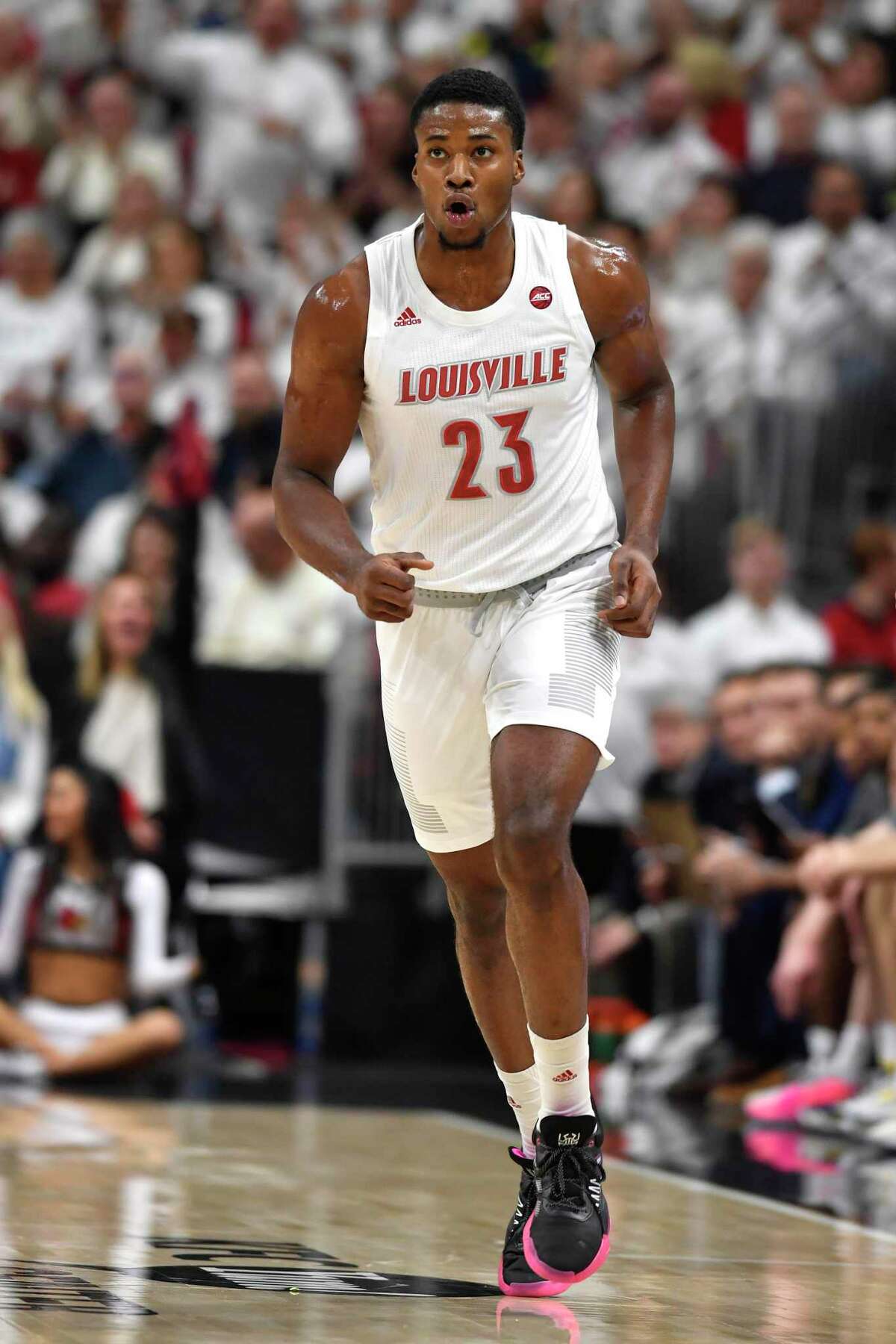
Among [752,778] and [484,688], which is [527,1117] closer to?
[484,688]

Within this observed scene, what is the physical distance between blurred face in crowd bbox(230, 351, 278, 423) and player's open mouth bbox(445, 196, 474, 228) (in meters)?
7.60

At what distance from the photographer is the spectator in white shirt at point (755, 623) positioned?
10664 mm

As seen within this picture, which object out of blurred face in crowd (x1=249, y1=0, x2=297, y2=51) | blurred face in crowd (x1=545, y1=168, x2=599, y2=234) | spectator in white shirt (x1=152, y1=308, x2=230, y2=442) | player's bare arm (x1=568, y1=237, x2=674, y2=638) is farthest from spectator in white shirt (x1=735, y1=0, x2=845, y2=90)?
player's bare arm (x1=568, y1=237, x2=674, y2=638)

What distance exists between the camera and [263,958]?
1075 centimetres

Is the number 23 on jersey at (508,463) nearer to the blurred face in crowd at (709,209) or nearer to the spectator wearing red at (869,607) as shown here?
the spectator wearing red at (869,607)

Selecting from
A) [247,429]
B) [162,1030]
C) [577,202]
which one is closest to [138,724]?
[162,1030]

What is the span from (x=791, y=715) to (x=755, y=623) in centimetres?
174

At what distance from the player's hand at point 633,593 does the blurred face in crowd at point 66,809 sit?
5348 millimetres

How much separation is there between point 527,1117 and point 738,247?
8.39m

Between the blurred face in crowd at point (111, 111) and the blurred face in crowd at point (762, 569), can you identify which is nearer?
the blurred face in crowd at point (762, 569)

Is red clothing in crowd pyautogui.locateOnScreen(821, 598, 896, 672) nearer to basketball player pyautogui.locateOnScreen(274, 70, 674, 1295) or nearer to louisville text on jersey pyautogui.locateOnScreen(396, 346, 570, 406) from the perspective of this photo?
basketball player pyautogui.locateOnScreen(274, 70, 674, 1295)

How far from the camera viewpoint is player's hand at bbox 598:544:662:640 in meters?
4.06

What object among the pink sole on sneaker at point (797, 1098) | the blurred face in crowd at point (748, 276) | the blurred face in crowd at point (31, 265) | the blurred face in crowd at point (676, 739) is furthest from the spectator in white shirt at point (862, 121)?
the pink sole on sneaker at point (797, 1098)

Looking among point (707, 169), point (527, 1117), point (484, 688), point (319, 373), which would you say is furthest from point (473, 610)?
point (707, 169)
